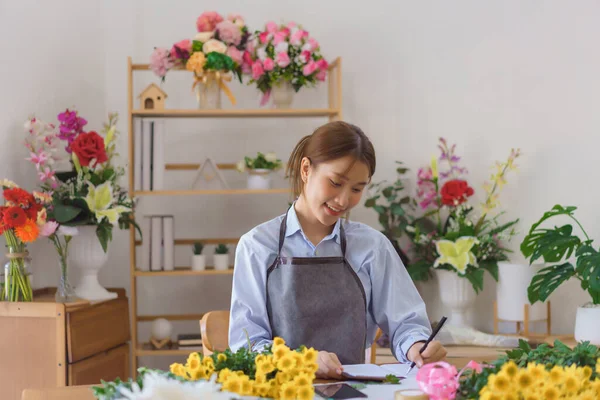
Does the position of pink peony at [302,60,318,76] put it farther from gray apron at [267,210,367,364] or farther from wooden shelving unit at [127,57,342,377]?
gray apron at [267,210,367,364]

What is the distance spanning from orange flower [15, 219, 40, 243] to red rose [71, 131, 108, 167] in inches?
15.3

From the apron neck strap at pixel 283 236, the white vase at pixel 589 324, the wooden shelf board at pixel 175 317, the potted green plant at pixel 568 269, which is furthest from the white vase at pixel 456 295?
the apron neck strap at pixel 283 236

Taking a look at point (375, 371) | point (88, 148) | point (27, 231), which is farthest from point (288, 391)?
point (88, 148)

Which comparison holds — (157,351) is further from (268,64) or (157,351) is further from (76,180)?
(268,64)

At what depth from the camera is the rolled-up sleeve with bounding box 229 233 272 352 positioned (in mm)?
1931

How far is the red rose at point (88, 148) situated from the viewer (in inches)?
127

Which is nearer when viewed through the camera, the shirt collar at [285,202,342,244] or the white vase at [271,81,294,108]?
the shirt collar at [285,202,342,244]

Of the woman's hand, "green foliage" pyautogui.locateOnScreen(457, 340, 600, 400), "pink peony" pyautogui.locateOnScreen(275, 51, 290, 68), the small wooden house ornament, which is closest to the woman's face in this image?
the woman's hand

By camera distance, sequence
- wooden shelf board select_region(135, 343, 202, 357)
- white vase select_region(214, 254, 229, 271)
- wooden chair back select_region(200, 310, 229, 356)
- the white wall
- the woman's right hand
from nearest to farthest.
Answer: the woman's right hand → wooden chair back select_region(200, 310, 229, 356) → wooden shelf board select_region(135, 343, 202, 357) → white vase select_region(214, 254, 229, 271) → the white wall

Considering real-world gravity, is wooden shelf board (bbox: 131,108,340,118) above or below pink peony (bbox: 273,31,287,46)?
below

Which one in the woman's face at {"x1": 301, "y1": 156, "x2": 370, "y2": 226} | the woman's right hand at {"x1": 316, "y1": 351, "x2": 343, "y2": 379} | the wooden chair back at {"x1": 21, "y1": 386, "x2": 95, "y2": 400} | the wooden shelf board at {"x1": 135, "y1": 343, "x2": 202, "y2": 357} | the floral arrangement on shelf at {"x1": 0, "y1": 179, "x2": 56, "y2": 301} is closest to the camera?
the wooden chair back at {"x1": 21, "y1": 386, "x2": 95, "y2": 400}

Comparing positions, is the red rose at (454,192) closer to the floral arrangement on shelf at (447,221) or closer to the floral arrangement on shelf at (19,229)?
the floral arrangement on shelf at (447,221)

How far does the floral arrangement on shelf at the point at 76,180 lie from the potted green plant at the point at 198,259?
0.49 metres

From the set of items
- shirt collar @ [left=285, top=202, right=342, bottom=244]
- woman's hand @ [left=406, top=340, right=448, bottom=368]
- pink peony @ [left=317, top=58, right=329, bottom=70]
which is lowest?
woman's hand @ [left=406, top=340, right=448, bottom=368]
